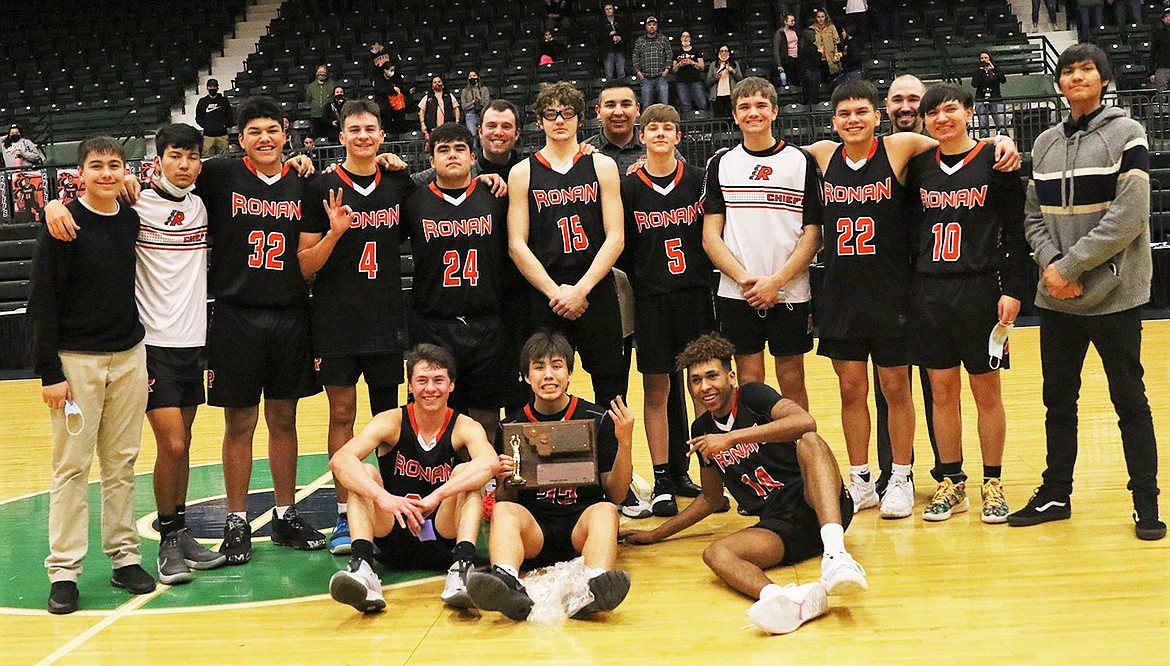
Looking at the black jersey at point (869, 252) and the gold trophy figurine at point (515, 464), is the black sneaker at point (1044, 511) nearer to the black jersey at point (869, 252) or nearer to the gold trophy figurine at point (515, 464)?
the black jersey at point (869, 252)

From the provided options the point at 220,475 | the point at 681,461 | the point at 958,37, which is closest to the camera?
the point at 681,461

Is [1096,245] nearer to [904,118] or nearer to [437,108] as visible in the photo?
[904,118]

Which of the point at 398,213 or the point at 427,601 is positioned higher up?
the point at 398,213

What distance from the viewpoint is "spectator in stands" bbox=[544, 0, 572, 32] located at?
689 inches

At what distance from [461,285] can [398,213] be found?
1.53 feet

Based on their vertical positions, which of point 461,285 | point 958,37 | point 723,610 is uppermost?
point 958,37

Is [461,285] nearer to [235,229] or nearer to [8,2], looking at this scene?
[235,229]

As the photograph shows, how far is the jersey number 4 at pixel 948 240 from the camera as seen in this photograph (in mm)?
5105

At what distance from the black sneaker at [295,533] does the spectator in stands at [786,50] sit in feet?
37.8

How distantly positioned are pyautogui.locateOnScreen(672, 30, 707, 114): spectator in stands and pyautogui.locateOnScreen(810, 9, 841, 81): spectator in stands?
159cm

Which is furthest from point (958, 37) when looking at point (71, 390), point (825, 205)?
point (71, 390)

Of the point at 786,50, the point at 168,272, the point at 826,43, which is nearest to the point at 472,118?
the point at 786,50

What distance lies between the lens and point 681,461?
6195 mm

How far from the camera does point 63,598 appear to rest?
4562 mm
